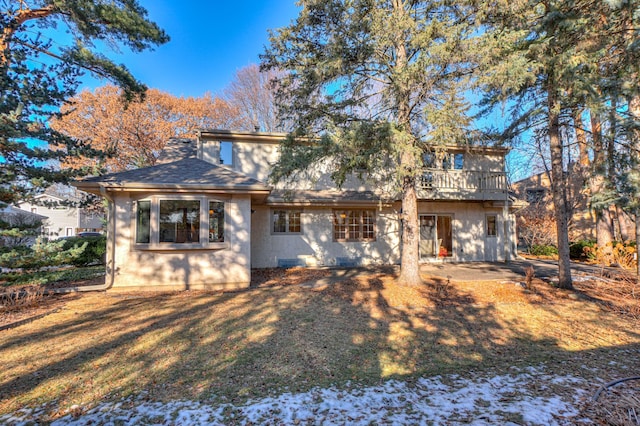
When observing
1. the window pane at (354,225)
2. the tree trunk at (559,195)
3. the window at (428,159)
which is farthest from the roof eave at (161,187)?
the tree trunk at (559,195)

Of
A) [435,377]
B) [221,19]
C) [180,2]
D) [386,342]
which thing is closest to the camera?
[435,377]

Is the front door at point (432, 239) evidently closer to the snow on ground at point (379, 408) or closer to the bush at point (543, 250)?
the bush at point (543, 250)

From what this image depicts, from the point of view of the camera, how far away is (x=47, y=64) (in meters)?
7.95

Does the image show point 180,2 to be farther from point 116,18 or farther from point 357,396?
point 357,396

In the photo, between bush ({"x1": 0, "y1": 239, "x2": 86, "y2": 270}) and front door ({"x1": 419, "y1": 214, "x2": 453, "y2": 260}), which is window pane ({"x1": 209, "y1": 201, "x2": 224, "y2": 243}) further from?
front door ({"x1": 419, "y1": 214, "x2": 453, "y2": 260})

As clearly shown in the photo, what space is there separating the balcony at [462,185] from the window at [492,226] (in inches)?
56.2

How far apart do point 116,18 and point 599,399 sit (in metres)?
11.8

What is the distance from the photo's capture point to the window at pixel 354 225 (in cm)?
1241

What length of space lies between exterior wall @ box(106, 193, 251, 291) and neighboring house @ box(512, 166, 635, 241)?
14.1 metres

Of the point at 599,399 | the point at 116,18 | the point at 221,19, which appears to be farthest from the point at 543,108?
the point at 221,19

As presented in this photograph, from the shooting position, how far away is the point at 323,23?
7.57m

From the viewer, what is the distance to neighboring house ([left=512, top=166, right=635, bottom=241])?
575 inches

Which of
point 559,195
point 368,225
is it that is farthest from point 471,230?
point 559,195

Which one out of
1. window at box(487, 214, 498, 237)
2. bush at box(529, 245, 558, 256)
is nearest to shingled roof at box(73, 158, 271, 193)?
window at box(487, 214, 498, 237)
